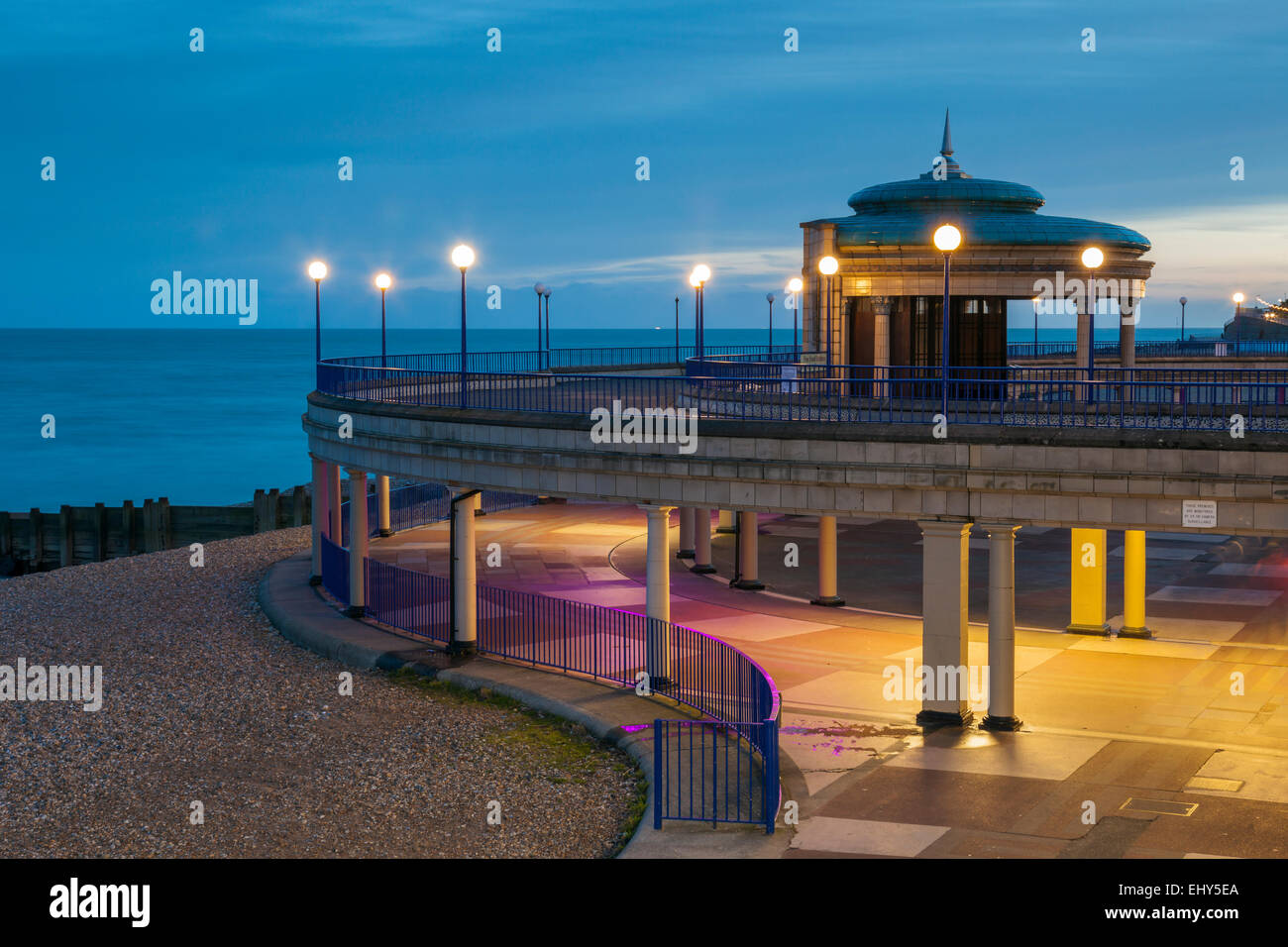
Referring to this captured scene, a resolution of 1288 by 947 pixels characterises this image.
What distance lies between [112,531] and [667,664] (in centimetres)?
3816

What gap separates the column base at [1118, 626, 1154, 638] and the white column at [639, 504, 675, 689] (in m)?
9.88

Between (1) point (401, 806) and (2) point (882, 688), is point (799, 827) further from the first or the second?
(2) point (882, 688)

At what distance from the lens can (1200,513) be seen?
64.2 feet

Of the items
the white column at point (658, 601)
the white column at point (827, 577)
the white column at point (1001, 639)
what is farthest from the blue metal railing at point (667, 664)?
the white column at point (827, 577)

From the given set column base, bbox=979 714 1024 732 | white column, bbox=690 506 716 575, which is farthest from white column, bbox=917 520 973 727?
white column, bbox=690 506 716 575

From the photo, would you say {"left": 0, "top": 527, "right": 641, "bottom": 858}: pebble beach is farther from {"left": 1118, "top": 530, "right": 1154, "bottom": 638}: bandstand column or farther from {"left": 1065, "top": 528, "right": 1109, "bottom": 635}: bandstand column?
{"left": 1118, "top": 530, "right": 1154, "bottom": 638}: bandstand column

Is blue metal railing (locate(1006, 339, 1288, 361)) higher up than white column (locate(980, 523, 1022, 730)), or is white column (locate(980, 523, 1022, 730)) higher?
blue metal railing (locate(1006, 339, 1288, 361))

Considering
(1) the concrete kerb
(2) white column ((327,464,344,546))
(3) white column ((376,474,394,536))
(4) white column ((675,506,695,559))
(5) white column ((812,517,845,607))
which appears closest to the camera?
(1) the concrete kerb

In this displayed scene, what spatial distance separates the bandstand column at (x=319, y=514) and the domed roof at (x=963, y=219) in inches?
550

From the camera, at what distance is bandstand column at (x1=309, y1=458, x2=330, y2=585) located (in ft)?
111

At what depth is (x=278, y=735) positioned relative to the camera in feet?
71.6
